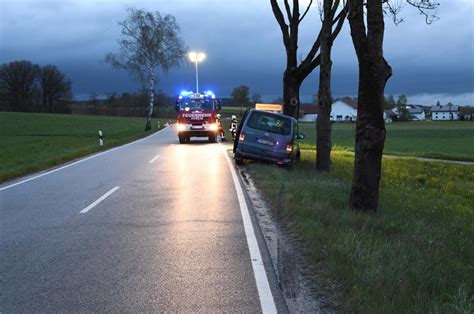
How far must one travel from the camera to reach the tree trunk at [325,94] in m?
15.6

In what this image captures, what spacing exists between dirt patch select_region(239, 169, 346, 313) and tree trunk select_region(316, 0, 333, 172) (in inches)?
340

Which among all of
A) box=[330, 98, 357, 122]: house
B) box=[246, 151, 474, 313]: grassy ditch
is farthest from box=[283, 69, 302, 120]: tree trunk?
box=[330, 98, 357, 122]: house

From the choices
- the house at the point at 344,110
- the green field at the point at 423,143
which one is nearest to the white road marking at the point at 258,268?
the green field at the point at 423,143

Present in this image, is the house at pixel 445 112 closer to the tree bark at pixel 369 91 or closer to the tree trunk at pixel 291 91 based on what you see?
the tree trunk at pixel 291 91

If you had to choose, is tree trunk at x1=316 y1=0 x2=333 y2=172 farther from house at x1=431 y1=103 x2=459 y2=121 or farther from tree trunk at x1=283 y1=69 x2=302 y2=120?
house at x1=431 y1=103 x2=459 y2=121

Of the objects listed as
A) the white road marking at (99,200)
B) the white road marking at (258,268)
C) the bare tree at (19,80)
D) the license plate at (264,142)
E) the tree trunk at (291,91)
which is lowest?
the white road marking at (99,200)

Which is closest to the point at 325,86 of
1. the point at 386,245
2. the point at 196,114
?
the point at 386,245

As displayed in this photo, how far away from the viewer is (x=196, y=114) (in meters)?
30.7

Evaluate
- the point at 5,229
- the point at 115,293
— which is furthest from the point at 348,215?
the point at 5,229

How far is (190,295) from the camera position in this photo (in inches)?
198

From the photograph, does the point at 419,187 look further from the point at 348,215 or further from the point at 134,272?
the point at 134,272

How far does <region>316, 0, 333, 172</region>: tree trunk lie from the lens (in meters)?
15.6

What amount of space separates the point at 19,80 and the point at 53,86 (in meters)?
7.89

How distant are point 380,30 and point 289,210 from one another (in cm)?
336
